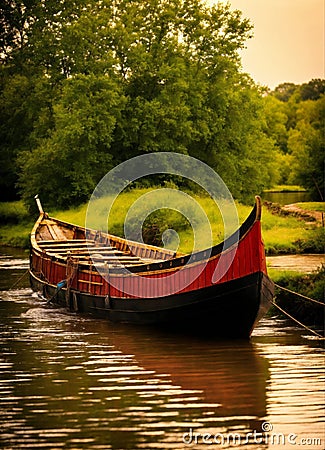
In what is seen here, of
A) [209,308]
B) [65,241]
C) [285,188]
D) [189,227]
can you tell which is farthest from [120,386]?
[285,188]

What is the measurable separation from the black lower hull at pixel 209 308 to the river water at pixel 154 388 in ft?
1.22

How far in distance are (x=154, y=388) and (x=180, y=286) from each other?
4.27 metres

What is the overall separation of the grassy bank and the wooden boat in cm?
973

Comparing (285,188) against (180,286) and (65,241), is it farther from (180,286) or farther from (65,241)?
(180,286)

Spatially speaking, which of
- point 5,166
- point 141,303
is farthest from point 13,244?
point 141,303

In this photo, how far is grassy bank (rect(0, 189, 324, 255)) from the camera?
33.2 meters

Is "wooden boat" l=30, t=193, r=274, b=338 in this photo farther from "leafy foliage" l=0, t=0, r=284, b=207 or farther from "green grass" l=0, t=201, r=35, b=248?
"leafy foliage" l=0, t=0, r=284, b=207

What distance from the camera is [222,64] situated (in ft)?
169

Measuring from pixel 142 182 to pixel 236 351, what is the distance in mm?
31355

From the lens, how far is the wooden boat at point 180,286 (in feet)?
58.5

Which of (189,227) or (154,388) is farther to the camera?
(189,227)

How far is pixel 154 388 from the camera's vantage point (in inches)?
593

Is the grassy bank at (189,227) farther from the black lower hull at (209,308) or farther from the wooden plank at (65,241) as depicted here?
the black lower hull at (209,308)

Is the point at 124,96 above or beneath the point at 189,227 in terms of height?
above
